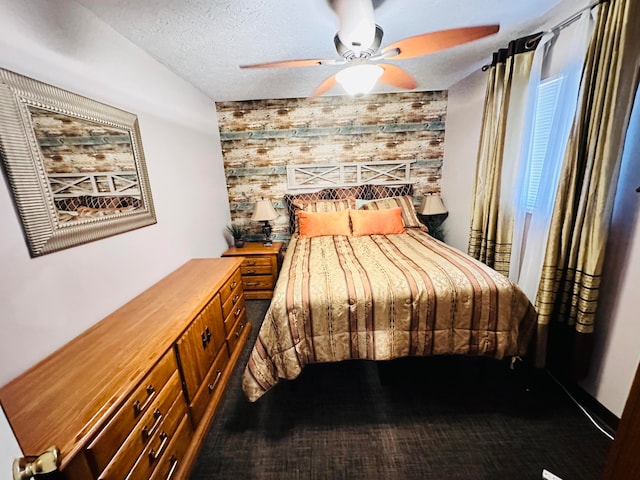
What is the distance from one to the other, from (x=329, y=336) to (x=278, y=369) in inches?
14.3

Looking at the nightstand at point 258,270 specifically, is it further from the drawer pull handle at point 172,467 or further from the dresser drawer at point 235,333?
the drawer pull handle at point 172,467

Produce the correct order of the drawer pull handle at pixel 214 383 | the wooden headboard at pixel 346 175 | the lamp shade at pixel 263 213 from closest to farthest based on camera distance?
the drawer pull handle at pixel 214 383, the lamp shade at pixel 263 213, the wooden headboard at pixel 346 175

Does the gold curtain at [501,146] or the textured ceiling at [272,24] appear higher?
the textured ceiling at [272,24]

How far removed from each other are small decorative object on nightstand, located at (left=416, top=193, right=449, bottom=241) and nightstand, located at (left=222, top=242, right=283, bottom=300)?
1892 millimetres

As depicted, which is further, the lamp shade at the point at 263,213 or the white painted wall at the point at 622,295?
the lamp shade at the point at 263,213

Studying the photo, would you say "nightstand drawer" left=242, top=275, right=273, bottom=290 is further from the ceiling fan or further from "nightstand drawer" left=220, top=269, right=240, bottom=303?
the ceiling fan

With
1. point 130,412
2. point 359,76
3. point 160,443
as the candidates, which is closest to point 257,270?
point 160,443

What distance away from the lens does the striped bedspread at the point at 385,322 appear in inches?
59.2

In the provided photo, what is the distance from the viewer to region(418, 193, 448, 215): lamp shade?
3.11 metres

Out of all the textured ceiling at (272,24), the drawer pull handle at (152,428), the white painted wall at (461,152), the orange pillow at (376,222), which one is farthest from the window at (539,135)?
the drawer pull handle at (152,428)

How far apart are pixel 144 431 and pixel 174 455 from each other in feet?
1.05

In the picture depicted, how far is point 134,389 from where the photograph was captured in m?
0.95

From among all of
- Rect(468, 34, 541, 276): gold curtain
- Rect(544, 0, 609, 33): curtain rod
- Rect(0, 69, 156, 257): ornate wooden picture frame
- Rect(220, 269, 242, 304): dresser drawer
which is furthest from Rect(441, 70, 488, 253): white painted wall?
Rect(0, 69, 156, 257): ornate wooden picture frame

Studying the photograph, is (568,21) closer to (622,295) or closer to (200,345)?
(622,295)
